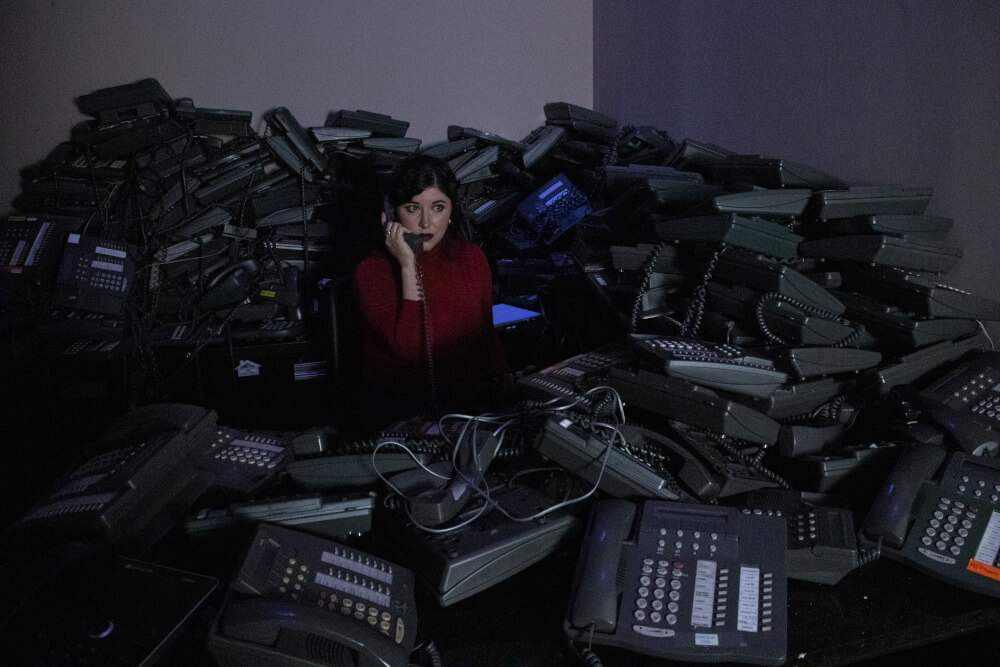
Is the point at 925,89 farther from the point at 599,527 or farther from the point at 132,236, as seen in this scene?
the point at 132,236

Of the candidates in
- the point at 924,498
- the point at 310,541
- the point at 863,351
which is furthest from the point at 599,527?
the point at 863,351

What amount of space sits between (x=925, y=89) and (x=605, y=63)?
7.52 feet

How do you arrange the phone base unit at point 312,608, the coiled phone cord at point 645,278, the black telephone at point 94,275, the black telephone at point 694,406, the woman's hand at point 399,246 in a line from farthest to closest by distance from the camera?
the black telephone at point 94,275 → the woman's hand at point 399,246 → the coiled phone cord at point 645,278 → the black telephone at point 694,406 → the phone base unit at point 312,608

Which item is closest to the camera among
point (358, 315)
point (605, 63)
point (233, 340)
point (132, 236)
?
point (358, 315)

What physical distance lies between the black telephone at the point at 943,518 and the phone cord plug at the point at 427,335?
4.38ft

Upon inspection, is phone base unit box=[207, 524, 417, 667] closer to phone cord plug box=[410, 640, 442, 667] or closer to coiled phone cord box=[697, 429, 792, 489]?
phone cord plug box=[410, 640, 442, 667]

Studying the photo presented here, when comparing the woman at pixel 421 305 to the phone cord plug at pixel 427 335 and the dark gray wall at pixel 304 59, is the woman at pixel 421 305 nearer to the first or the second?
the phone cord plug at pixel 427 335

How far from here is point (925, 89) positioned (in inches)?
71.3

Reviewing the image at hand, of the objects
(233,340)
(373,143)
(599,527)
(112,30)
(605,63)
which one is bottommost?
(233,340)

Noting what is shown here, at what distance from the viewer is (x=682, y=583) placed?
3.27ft

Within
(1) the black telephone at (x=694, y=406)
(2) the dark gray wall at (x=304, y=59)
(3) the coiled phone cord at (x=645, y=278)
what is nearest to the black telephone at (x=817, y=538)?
(1) the black telephone at (x=694, y=406)

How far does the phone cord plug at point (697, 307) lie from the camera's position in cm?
169

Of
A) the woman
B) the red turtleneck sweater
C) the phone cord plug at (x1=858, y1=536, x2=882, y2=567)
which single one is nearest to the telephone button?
the phone cord plug at (x1=858, y1=536, x2=882, y2=567)

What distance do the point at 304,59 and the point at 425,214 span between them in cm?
179
